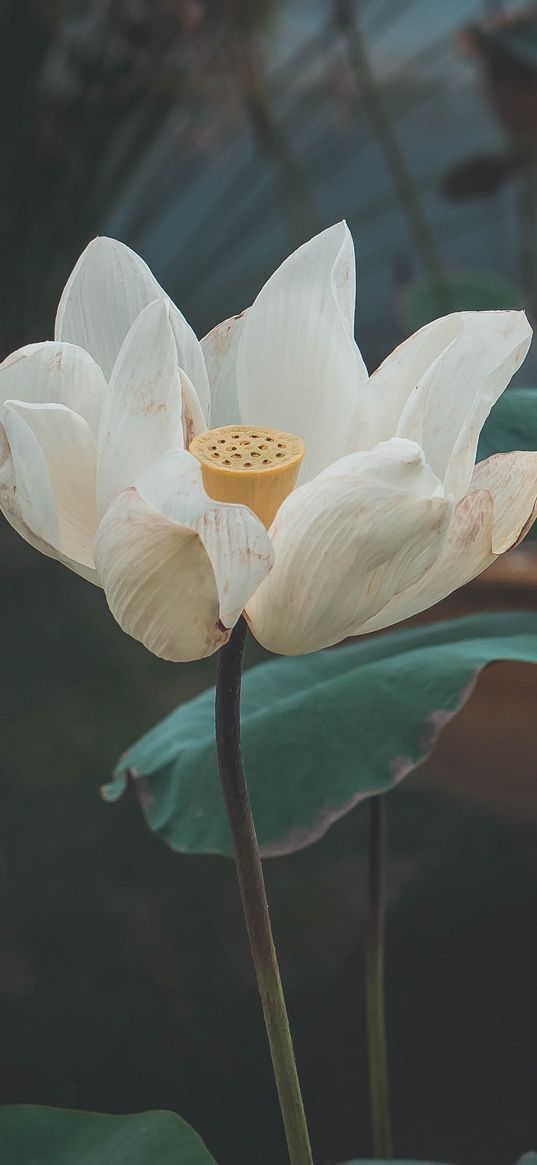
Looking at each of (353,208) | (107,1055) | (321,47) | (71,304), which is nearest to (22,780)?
(107,1055)

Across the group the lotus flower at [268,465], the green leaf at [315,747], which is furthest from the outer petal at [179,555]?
the green leaf at [315,747]

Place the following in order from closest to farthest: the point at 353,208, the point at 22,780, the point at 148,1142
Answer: the point at 148,1142
the point at 22,780
the point at 353,208

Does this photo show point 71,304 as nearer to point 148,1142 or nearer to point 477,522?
point 477,522

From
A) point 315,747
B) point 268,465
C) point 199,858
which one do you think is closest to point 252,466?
point 268,465

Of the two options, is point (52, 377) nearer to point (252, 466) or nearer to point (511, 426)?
point (252, 466)

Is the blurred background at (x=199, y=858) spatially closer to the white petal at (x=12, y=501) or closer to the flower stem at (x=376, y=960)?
the flower stem at (x=376, y=960)

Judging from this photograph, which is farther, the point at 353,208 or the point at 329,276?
the point at 353,208

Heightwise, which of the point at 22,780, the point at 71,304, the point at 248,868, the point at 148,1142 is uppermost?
the point at 71,304
